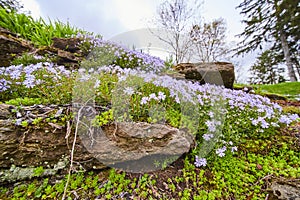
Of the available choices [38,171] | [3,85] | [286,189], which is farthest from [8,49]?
[286,189]

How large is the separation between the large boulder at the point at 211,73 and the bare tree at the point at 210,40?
23.2ft

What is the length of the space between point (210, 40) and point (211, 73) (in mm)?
9192

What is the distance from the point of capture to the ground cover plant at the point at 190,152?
4.57 feet

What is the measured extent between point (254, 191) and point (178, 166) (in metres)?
0.68

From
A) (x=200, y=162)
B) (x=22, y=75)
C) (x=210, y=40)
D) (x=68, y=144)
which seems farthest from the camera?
(x=210, y=40)

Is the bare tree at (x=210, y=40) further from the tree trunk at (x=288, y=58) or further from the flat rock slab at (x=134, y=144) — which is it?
the flat rock slab at (x=134, y=144)

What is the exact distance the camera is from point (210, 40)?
12.0 meters

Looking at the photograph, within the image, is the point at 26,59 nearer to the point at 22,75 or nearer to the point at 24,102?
the point at 22,75

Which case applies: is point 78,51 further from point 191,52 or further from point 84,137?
point 191,52

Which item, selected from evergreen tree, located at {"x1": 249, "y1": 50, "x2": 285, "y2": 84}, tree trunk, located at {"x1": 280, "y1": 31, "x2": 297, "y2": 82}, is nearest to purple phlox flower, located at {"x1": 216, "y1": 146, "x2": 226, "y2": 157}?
tree trunk, located at {"x1": 280, "y1": 31, "x2": 297, "y2": 82}

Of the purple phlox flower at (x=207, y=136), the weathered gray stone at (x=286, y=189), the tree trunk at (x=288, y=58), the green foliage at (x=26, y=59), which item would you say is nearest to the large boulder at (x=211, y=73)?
the purple phlox flower at (x=207, y=136)

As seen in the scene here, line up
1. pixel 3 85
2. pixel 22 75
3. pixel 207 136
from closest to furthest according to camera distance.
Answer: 1. pixel 207 136
2. pixel 3 85
3. pixel 22 75

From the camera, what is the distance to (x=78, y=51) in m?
4.06

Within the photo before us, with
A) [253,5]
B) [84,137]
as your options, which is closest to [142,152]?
[84,137]
